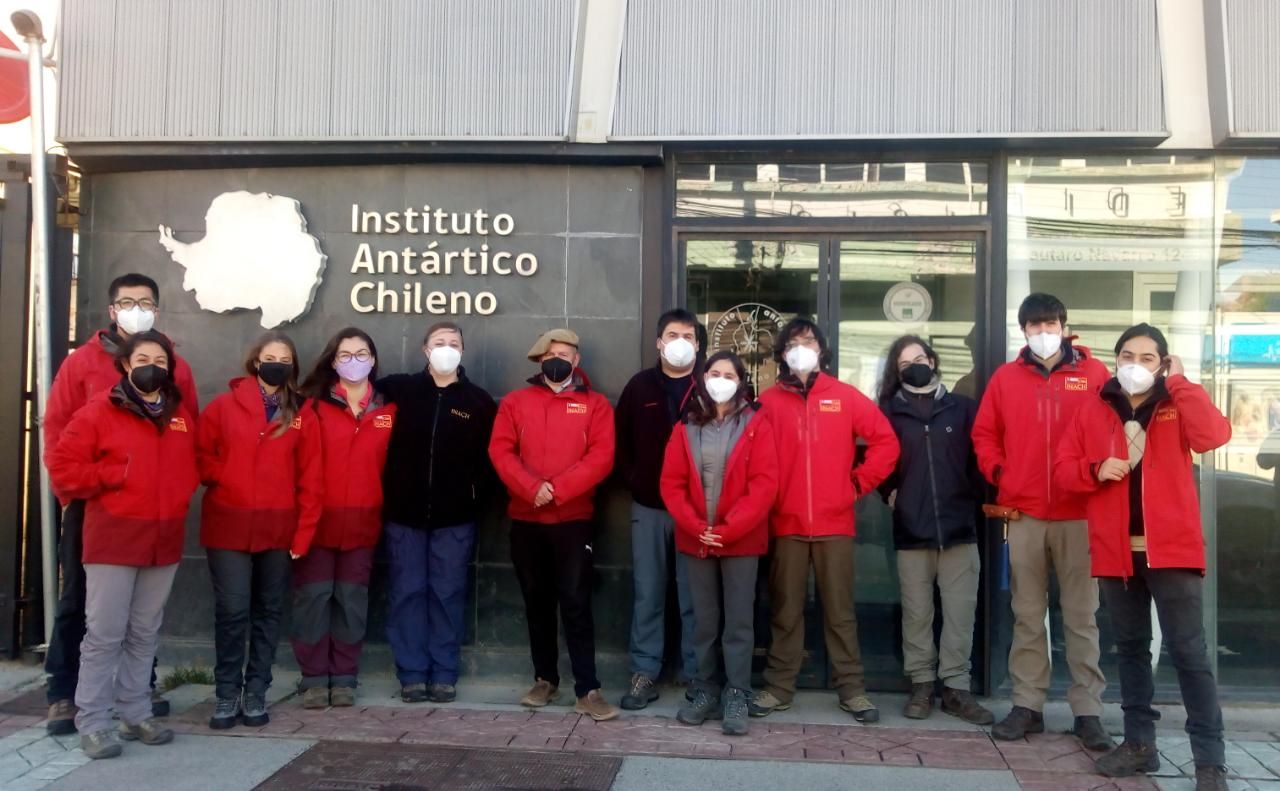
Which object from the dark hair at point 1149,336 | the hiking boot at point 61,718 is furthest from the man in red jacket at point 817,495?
the hiking boot at point 61,718

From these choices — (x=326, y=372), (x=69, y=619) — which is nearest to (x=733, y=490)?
(x=326, y=372)

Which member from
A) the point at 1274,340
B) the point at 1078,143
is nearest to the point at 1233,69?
the point at 1078,143

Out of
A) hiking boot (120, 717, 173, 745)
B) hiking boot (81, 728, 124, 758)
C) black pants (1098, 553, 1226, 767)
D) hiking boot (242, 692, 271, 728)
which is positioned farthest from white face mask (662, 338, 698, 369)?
hiking boot (81, 728, 124, 758)

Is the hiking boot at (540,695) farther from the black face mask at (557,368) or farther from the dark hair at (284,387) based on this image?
the dark hair at (284,387)

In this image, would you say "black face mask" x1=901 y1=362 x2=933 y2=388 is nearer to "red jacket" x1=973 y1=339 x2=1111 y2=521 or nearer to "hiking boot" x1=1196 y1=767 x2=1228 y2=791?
"red jacket" x1=973 y1=339 x2=1111 y2=521

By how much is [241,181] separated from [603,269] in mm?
2274

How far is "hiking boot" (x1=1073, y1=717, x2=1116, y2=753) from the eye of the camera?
538 cm

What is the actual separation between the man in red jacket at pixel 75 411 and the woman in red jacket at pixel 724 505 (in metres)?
2.51

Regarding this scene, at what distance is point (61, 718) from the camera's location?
562cm

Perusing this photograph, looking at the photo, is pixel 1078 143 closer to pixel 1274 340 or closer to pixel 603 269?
pixel 1274 340

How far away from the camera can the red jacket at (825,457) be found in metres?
5.89

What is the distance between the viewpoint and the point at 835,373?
6664mm

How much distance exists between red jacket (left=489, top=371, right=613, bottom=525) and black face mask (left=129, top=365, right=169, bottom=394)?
1.67 metres

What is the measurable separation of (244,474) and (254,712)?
3.99 ft
